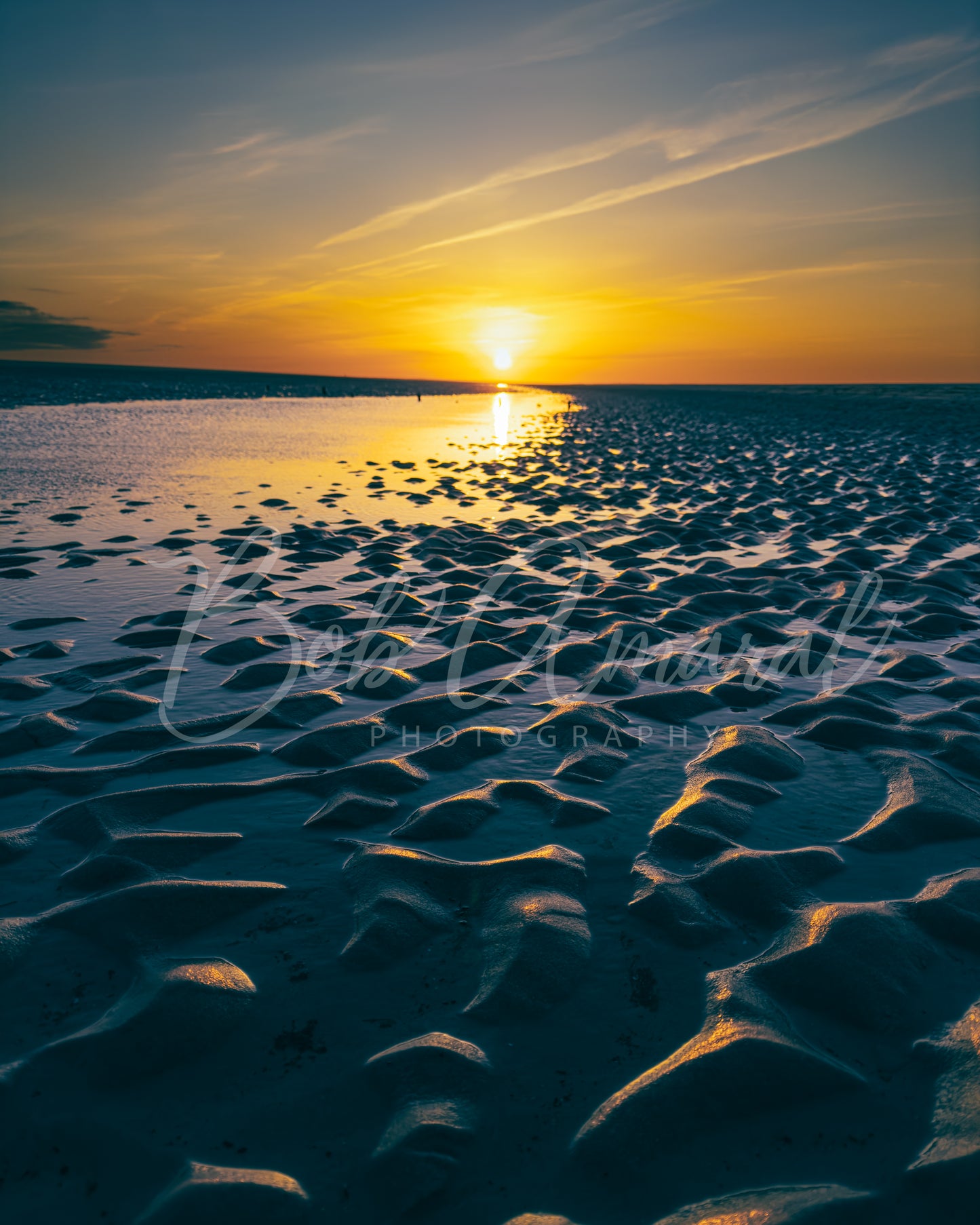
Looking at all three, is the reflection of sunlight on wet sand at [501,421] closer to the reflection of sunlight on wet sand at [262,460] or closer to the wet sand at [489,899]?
the reflection of sunlight on wet sand at [262,460]

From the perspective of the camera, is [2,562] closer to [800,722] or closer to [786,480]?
[800,722]

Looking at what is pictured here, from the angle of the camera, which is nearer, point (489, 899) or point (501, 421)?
point (489, 899)

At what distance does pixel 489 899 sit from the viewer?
317 cm

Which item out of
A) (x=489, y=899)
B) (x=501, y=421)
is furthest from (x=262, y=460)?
(x=501, y=421)

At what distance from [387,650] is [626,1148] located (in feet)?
15.0

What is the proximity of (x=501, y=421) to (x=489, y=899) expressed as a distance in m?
39.6

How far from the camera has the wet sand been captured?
2061 millimetres

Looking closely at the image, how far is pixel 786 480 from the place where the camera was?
17.4 metres

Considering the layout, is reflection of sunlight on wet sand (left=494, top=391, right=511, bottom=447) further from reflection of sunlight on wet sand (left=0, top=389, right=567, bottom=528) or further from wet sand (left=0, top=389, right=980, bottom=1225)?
wet sand (left=0, top=389, right=980, bottom=1225)

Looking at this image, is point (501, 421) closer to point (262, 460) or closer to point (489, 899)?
point (262, 460)

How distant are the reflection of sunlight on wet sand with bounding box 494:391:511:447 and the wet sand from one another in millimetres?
20611

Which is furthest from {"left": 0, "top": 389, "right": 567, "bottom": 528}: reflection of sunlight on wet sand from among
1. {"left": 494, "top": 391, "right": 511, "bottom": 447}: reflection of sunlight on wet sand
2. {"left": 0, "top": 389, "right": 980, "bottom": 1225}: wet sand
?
{"left": 0, "top": 389, "right": 980, "bottom": 1225}: wet sand

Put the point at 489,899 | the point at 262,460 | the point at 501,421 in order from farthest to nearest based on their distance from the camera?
the point at 501,421
the point at 262,460
the point at 489,899

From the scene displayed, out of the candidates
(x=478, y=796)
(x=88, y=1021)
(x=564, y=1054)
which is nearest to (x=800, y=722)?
(x=478, y=796)
